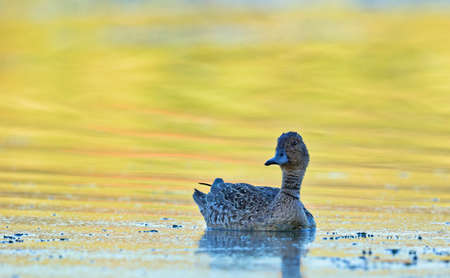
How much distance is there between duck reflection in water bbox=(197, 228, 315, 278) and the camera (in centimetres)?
800

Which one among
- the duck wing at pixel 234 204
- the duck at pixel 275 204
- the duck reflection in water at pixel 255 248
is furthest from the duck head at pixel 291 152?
the duck reflection in water at pixel 255 248

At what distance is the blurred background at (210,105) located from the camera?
1321 cm

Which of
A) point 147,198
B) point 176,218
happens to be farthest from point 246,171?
point 176,218

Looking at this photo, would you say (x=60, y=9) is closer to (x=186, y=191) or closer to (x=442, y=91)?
(x=442, y=91)

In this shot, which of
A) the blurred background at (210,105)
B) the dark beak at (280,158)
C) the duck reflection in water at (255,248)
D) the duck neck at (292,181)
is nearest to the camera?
the duck reflection in water at (255,248)

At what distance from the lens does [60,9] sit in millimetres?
37406

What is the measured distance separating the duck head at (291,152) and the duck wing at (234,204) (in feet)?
1.76

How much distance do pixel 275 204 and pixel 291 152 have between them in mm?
604

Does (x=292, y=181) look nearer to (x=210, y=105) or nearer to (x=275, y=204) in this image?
(x=275, y=204)

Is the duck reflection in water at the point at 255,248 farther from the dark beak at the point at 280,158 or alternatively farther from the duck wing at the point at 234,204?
the dark beak at the point at 280,158

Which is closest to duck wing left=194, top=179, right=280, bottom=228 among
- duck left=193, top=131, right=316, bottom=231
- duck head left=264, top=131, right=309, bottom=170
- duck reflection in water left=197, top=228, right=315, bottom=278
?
duck left=193, top=131, right=316, bottom=231

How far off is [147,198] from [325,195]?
2419 mm

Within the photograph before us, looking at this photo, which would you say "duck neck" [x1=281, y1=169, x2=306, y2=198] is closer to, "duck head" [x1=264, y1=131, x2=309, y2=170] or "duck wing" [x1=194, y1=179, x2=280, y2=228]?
"duck head" [x1=264, y1=131, x2=309, y2=170]

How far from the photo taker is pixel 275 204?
34.8 feet
